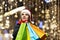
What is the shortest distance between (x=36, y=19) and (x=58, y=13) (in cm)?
21

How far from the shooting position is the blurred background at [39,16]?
2426 millimetres

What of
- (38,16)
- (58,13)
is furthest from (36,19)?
(58,13)

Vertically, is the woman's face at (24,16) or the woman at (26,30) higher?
the woman's face at (24,16)

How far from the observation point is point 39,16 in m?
2.48

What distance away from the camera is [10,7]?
2443mm

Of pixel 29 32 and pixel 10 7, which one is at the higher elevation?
pixel 10 7

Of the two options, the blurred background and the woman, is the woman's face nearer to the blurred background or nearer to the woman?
the woman

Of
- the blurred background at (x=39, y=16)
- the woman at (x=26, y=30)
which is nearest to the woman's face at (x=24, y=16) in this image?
the woman at (x=26, y=30)

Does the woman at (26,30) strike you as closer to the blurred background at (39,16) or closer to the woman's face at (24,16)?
the woman's face at (24,16)

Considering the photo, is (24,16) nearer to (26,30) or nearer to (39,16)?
(26,30)

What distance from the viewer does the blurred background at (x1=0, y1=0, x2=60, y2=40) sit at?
243 centimetres

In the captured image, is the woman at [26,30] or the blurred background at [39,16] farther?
the blurred background at [39,16]

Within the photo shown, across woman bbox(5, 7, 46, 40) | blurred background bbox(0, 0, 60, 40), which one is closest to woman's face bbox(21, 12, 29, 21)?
woman bbox(5, 7, 46, 40)

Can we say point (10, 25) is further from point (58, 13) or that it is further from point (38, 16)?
point (58, 13)
